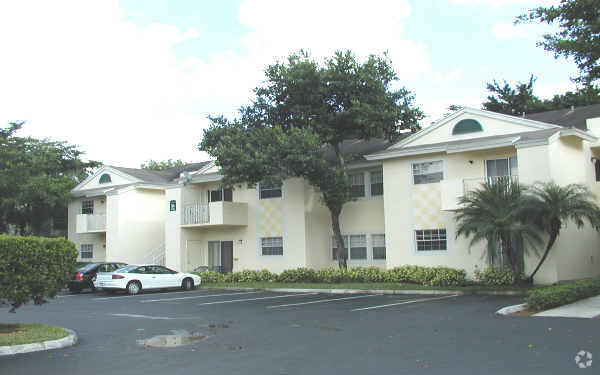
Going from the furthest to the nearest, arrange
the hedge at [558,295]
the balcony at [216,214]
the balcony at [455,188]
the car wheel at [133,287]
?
the balcony at [216,214] → the car wheel at [133,287] → the balcony at [455,188] → the hedge at [558,295]

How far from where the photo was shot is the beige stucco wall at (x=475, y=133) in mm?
22281

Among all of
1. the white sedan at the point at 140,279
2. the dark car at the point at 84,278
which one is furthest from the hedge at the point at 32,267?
the dark car at the point at 84,278

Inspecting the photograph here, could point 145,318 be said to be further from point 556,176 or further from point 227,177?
point 556,176

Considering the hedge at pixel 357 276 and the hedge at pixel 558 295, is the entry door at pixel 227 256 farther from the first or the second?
the hedge at pixel 558 295

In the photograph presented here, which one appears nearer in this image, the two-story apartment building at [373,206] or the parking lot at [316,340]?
the parking lot at [316,340]

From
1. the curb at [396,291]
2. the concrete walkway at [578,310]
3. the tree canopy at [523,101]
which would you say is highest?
the tree canopy at [523,101]

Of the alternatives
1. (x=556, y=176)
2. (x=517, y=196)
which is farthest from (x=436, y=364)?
(x=556, y=176)

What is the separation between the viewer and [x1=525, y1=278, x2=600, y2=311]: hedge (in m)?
13.9

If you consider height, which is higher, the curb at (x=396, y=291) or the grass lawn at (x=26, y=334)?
the grass lawn at (x=26, y=334)

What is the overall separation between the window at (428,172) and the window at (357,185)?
323 cm

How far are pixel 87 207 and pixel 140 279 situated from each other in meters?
14.2

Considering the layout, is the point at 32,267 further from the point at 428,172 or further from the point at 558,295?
the point at 428,172

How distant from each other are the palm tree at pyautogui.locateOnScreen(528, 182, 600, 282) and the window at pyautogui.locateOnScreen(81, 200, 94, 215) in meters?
26.4

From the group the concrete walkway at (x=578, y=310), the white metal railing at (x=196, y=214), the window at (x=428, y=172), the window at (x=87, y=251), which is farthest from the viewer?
the window at (x=87, y=251)
